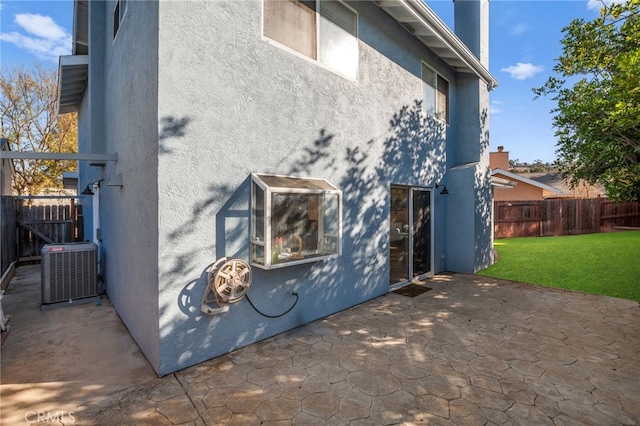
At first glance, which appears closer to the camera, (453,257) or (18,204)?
(453,257)

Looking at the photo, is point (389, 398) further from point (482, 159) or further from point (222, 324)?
point (482, 159)

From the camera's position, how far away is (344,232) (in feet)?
18.8

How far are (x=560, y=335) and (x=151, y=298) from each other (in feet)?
19.9

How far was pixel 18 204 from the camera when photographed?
33.6 ft

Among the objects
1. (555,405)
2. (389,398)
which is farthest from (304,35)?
(555,405)

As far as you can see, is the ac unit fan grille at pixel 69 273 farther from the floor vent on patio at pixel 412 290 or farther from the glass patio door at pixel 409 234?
the floor vent on patio at pixel 412 290

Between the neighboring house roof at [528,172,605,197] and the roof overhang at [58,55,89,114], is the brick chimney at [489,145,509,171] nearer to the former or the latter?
the neighboring house roof at [528,172,605,197]

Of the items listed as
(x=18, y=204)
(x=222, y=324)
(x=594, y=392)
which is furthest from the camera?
(x=18, y=204)

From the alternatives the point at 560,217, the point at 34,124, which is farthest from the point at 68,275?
the point at 560,217

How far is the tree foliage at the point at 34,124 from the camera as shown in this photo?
17.8 m

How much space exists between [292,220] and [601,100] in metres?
6.31

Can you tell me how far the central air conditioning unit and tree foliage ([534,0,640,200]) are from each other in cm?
1035

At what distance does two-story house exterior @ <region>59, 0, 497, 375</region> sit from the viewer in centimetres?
365

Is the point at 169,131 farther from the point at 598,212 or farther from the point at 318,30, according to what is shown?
the point at 598,212
